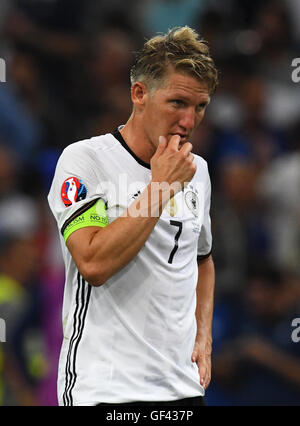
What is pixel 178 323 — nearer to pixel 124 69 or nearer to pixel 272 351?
pixel 272 351

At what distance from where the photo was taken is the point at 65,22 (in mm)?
6574

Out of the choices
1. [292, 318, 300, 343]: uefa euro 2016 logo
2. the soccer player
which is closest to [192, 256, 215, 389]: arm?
the soccer player

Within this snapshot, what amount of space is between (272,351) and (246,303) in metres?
0.41

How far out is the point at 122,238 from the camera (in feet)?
8.08

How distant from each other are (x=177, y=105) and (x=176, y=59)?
7.2 inches

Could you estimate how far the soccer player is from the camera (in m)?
2.55

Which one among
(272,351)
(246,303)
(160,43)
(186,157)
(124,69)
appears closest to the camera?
(186,157)

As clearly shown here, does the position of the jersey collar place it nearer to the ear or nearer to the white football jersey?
the white football jersey

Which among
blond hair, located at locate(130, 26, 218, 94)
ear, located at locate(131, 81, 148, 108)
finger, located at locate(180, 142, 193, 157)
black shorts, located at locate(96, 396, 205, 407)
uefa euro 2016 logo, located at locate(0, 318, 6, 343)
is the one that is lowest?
black shorts, located at locate(96, 396, 205, 407)

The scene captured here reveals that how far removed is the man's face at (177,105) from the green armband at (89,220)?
366mm

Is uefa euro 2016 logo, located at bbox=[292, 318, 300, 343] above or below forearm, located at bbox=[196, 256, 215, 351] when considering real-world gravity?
below

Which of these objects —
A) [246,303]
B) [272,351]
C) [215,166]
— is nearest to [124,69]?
[215,166]

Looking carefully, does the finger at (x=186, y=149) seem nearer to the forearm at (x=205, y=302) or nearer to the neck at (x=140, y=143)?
the neck at (x=140, y=143)

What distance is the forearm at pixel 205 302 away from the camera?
3057 mm
